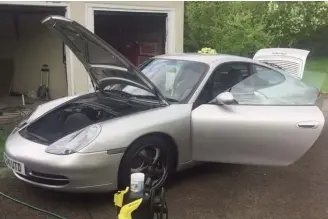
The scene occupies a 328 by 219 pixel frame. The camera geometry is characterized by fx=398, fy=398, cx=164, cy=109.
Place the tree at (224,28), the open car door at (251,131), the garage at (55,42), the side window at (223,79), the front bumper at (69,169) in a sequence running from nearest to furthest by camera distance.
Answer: the front bumper at (69,169), the open car door at (251,131), the side window at (223,79), the garage at (55,42), the tree at (224,28)

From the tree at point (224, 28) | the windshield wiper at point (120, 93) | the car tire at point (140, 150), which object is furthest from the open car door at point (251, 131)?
the tree at point (224, 28)

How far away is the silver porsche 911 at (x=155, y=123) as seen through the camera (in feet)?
11.2

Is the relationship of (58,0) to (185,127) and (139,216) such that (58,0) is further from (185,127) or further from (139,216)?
(139,216)

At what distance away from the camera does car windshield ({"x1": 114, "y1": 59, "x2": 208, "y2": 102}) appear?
4.19 m

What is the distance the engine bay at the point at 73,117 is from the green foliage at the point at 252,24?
13377 mm

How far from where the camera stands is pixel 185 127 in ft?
12.9

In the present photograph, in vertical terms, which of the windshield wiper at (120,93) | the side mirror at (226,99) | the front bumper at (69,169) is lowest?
the front bumper at (69,169)

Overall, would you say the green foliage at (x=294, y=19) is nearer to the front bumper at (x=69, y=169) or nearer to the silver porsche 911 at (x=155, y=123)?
the silver porsche 911 at (x=155, y=123)

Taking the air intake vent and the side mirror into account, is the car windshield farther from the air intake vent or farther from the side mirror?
the air intake vent

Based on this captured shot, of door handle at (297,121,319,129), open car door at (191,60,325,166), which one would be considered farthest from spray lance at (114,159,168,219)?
door handle at (297,121,319,129)

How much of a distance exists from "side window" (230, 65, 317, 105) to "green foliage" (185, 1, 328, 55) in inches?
487

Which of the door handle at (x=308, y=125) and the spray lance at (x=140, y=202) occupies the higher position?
the door handle at (x=308, y=125)

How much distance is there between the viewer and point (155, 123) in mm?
3725

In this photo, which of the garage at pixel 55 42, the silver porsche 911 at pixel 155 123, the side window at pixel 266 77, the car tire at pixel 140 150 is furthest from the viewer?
the garage at pixel 55 42
